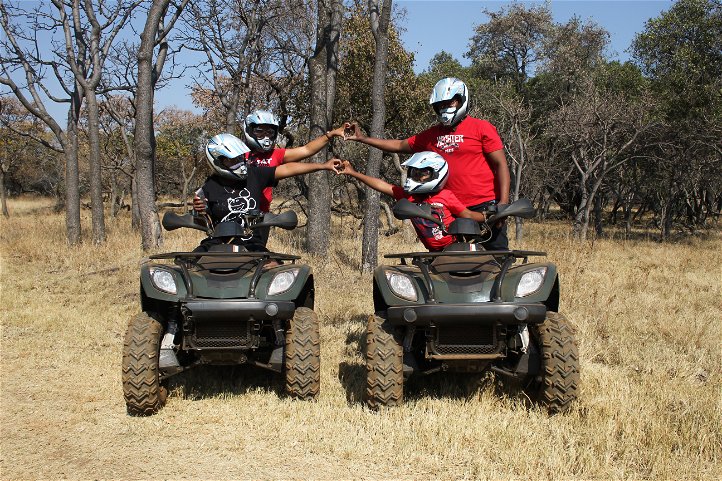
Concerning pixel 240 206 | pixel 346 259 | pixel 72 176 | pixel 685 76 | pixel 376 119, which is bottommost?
pixel 346 259

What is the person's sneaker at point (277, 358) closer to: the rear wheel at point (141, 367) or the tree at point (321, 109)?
the rear wheel at point (141, 367)

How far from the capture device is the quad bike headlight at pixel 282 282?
179 inches

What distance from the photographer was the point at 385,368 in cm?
433

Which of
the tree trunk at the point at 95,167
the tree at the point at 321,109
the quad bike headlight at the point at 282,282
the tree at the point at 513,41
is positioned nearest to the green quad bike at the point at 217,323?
the quad bike headlight at the point at 282,282

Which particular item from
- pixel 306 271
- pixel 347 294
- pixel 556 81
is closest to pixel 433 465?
pixel 306 271

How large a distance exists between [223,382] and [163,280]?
4.23ft

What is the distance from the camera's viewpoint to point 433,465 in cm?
374

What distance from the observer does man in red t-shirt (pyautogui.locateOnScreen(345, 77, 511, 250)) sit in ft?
17.5

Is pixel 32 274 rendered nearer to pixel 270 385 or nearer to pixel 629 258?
pixel 270 385

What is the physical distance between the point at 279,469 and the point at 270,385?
1.59m

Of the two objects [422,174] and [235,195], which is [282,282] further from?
[422,174]

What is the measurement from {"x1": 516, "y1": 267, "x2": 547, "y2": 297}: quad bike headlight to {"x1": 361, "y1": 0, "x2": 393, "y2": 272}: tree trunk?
18.9 feet

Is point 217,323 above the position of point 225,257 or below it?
below

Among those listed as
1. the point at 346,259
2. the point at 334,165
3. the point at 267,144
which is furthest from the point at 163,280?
the point at 346,259
